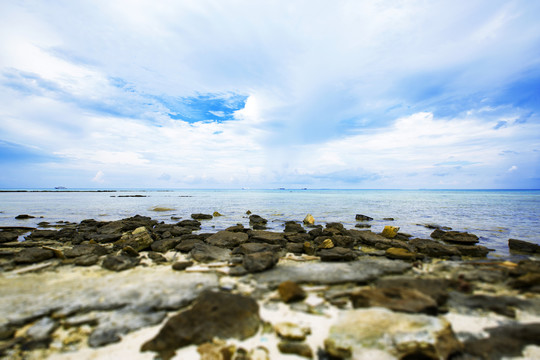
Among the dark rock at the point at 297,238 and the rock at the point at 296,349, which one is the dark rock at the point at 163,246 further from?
the rock at the point at 296,349

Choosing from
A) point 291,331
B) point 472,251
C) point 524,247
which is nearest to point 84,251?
point 291,331

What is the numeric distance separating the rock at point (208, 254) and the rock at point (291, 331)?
4056 millimetres

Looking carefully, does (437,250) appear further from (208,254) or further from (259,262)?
(208,254)

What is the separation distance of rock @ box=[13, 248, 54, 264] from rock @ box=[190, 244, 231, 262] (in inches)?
170

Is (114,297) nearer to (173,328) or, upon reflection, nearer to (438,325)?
(173,328)

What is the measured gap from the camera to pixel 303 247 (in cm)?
897

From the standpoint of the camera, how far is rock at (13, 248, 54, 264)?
270 inches

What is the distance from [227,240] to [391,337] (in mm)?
7770

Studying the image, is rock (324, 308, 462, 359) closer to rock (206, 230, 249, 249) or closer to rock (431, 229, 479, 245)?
rock (206, 230, 249, 249)

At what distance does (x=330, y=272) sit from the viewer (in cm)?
578

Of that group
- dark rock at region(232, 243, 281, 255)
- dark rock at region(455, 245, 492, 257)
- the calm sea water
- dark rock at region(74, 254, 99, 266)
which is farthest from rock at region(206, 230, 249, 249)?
dark rock at region(455, 245, 492, 257)

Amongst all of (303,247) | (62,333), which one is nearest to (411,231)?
(303,247)

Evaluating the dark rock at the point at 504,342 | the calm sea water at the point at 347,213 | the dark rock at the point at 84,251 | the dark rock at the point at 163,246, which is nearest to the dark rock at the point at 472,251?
the calm sea water at the point at 347,213

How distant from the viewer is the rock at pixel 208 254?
24.1 ft
